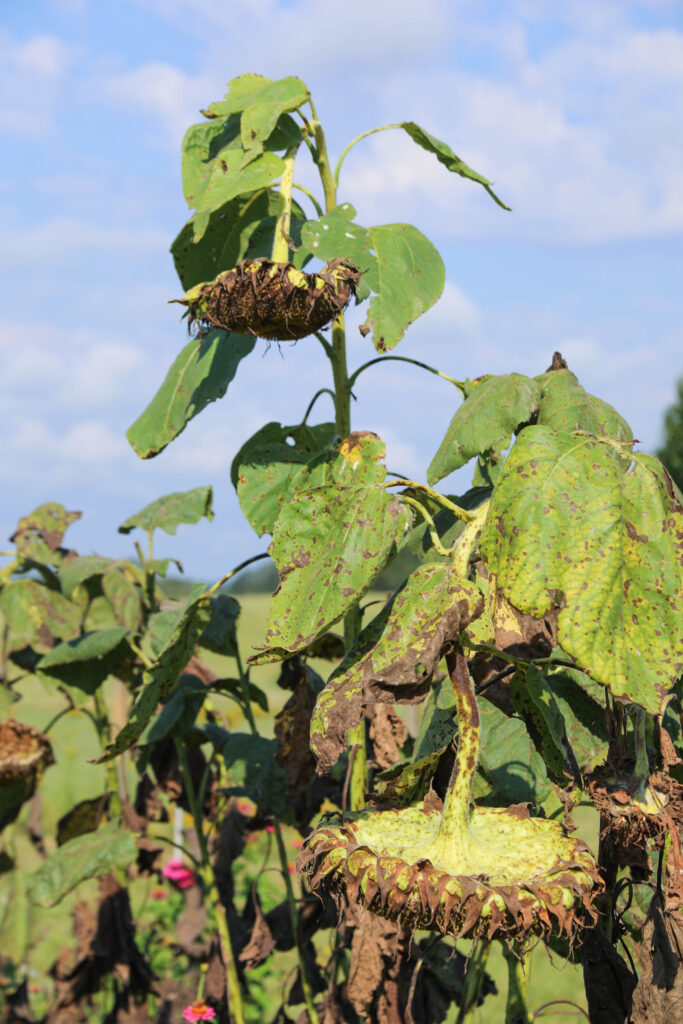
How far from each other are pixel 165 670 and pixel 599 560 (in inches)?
35.3

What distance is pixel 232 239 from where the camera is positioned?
1973 mm

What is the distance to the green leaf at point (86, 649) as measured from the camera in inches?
107

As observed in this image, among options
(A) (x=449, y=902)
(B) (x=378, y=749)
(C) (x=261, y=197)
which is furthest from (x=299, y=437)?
(A) (x=449, y=902)

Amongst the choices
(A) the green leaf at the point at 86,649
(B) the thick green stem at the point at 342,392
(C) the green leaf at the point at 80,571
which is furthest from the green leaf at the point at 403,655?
(C) the green leaf at the point at 80,571

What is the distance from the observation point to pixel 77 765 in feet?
32.8

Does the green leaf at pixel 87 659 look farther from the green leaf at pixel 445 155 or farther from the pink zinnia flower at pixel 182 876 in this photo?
the green leaf at pixel 445 155

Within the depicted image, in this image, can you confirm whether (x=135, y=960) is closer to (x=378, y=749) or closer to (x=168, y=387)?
(x=378, y=749)

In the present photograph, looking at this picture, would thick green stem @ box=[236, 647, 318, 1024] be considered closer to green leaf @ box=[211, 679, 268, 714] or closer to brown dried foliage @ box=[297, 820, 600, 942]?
green leaf @ box=[211, 679, 268, 714]

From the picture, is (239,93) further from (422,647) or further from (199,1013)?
(199,1013)

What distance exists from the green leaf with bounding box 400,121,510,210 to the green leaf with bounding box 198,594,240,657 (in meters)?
1.17

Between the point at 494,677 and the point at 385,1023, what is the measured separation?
83cm

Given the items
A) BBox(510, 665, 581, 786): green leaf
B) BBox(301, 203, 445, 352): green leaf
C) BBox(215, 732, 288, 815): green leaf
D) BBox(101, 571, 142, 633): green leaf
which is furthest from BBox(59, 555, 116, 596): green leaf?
BBox(510, 665, 581, 786): green leaf

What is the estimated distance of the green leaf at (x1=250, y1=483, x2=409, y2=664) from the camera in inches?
47.3

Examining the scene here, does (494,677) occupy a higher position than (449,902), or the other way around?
(494,677)
